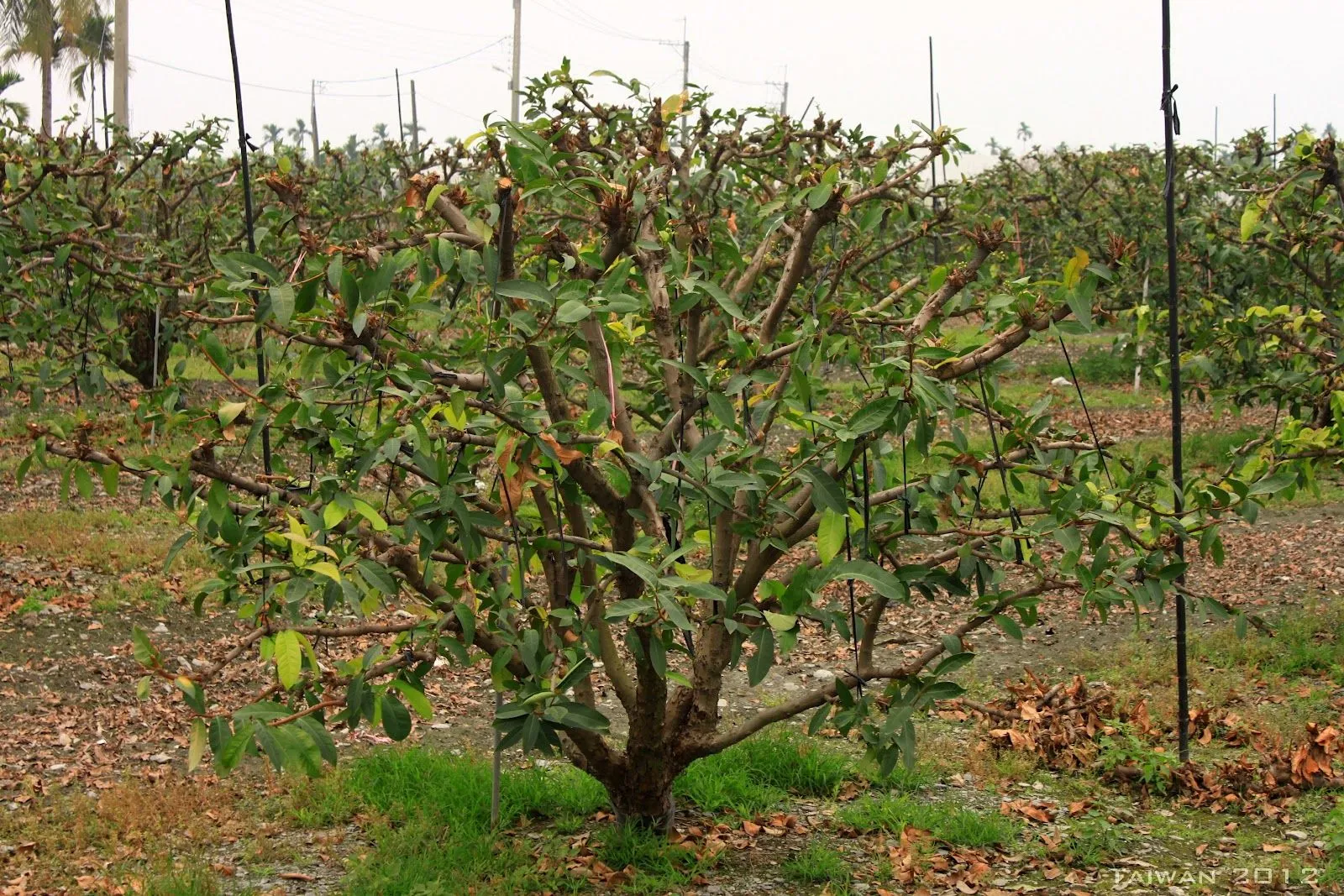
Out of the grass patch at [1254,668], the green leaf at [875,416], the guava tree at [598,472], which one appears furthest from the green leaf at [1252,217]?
the green leaf at [875,416]

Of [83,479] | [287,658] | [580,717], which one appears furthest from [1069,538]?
[83,479]

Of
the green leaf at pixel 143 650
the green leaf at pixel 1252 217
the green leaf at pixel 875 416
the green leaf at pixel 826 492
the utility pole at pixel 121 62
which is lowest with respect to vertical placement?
the green leaf at pixel 143 650

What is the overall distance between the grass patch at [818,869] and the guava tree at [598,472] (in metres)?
0.38

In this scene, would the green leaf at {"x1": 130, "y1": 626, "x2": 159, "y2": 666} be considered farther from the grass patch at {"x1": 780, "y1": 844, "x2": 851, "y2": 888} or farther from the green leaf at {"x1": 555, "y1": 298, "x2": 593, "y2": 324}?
the grass patch at {"x1": 780, "y1": 844, "x2": 851, "y2": 888}

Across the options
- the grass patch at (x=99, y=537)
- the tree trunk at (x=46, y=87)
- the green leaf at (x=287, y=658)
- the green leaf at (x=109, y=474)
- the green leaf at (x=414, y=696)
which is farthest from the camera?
the tree trunk at (x=46, y=87)

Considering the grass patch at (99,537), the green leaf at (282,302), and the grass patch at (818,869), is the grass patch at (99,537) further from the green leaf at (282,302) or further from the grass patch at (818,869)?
the green leaf at (282,302)

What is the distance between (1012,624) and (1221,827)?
4.13 ft

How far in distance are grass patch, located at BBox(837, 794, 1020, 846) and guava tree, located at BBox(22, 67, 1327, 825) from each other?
0.58 m

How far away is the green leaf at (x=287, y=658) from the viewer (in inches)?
73.7

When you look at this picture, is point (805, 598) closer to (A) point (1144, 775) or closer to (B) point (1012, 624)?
(B) point (1012, 624)

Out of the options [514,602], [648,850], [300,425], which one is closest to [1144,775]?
[648,850]

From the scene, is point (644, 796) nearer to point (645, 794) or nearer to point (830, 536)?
point (645, 794)

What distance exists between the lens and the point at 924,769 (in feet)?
12.7

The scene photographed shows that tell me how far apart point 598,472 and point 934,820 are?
1500mm
